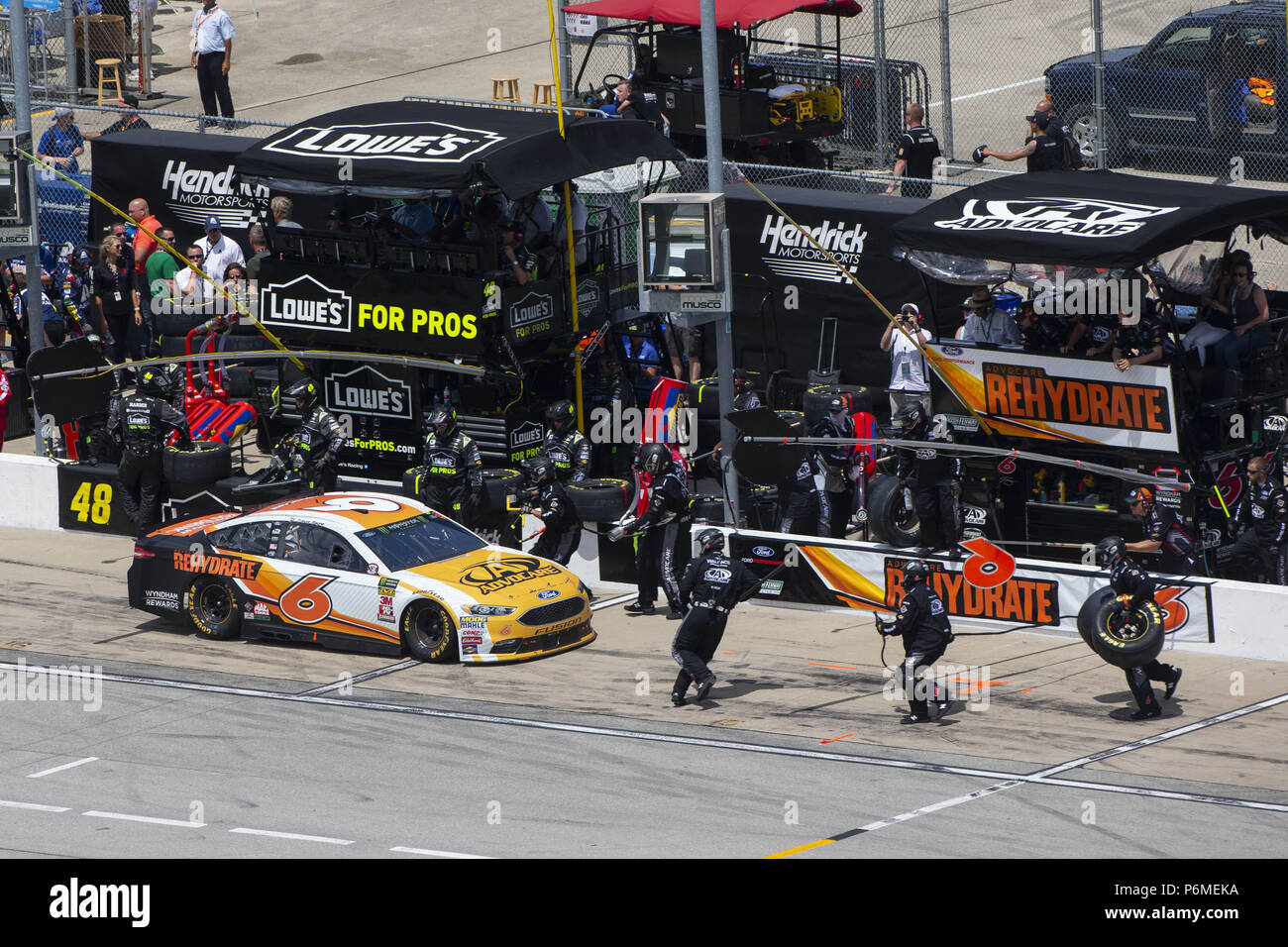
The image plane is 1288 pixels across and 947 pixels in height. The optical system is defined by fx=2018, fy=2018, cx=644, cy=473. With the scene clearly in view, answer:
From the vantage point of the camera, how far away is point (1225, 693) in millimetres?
17078

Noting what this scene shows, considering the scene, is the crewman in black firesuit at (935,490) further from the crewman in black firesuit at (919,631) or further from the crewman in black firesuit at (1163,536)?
the crewman in black firesuit at (919,631)

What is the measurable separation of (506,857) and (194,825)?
2481mm

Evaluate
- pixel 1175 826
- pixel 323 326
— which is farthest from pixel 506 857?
pixel 323 326

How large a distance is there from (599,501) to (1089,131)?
377 inches

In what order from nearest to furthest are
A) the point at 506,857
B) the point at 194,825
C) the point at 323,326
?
the point at 506,857, the point at 194,825, the point at 323,326

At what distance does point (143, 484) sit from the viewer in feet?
74.2

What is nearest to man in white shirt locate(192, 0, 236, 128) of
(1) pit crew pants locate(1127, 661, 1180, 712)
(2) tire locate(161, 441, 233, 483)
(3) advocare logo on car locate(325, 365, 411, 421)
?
(3) advocare logo on car locate(325, 365, 411, 421)

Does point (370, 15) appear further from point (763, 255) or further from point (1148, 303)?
point (1148, 303)

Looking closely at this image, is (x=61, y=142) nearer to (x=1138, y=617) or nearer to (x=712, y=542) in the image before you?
(x=712, y=542)

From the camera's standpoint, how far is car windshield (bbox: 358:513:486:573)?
18844 millimetres

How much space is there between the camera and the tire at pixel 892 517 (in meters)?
19.8

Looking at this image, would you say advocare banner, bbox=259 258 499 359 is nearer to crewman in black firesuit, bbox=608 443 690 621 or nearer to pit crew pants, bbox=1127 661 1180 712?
crewman in black firesuit, bbox=608 443 690 621

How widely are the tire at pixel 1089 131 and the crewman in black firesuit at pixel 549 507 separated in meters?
9.67

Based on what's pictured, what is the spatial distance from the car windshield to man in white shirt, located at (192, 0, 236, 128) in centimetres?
1325
